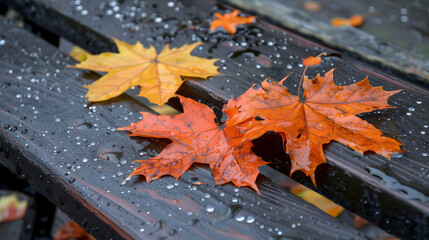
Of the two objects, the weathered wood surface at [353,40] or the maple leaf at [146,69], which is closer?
the maple leaf at [146,69]

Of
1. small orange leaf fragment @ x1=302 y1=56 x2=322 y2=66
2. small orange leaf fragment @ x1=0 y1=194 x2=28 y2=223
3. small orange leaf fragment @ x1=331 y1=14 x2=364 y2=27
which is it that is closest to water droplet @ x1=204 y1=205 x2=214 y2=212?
small orange leaf fragment @ x1=302 y1=56 x2=322 y2=66

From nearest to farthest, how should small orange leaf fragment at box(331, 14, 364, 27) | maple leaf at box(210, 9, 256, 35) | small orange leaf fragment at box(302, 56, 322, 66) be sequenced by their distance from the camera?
small orange leaf fragment at box(302, 56, 322, 66) → maple leaf at box(210, 9, 256, 35) → small orange leaf fragment at box(331, 14, 364, 27)

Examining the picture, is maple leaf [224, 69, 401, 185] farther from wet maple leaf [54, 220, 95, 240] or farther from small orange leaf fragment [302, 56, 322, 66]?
wet maple leaf [54, 220, 95, 240]

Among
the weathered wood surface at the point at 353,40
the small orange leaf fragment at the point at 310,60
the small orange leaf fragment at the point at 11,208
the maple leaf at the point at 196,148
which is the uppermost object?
the weathered wood surface at the point at 353,40

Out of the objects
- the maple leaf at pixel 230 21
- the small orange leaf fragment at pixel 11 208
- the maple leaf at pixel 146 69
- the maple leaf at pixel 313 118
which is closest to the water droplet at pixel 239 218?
the maple leaf at pixel 313 118

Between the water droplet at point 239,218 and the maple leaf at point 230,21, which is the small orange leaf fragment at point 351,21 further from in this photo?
the water droplet at point 239,218
